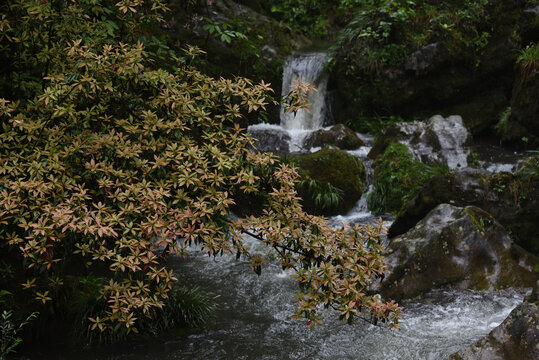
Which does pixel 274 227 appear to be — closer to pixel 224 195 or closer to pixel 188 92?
pixel 224 195

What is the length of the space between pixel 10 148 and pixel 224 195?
169cm

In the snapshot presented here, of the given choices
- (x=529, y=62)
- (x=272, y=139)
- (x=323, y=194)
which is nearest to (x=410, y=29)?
(x=529, y=62)

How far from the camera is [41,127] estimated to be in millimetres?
3492

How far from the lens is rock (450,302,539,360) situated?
10.6ft

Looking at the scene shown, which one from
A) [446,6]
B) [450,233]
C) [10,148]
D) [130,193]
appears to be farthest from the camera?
[446,6]

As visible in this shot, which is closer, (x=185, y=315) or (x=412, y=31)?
(x=185, y=315)

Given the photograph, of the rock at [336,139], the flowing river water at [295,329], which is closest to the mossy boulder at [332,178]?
the rock at [336,139]

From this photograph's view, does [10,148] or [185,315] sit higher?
[10,148]

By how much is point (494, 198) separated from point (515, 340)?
357 centimetres

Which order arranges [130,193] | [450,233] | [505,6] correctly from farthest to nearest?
[505,6]
[450,233]
[130,193]

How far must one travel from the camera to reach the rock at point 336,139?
10.6 metres

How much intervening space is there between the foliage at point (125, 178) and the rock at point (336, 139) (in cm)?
687

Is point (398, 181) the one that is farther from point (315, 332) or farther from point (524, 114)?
point (315, 332)

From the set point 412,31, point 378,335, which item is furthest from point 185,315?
point 412,31
